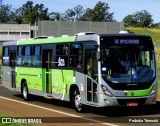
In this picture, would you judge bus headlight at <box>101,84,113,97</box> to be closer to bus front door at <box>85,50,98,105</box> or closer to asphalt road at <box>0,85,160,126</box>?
bus front door at <box>85,50,98,105</box>

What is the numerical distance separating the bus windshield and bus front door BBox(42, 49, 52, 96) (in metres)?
4.50

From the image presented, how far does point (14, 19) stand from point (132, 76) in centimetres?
16991

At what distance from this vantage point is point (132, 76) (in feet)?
51.0

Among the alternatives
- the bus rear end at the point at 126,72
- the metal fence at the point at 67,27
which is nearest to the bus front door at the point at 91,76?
the bus rear end at the point at 126,72

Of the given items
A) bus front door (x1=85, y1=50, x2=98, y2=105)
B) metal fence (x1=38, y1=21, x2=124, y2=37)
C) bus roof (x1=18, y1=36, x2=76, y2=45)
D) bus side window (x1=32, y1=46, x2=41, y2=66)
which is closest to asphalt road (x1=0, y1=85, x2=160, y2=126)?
bus front door (x1=85, y1=50, x2=98, y2=105)

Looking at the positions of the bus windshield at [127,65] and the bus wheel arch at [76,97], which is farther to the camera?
the bus wheel arch at [76,97]

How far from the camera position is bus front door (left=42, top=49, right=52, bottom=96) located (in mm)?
19641

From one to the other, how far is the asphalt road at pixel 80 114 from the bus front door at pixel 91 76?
0.61 m

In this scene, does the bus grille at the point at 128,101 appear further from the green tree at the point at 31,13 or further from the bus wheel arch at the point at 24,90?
the green tree at the point at 31,13

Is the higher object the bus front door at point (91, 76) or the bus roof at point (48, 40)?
the bus roof at point (48, 40)

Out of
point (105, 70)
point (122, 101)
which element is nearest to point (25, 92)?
point (105, 70)

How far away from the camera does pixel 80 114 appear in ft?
53.1

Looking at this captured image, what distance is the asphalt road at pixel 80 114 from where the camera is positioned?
13945 mm

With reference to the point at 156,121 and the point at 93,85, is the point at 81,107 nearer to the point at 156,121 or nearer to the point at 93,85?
the point at 93,85
